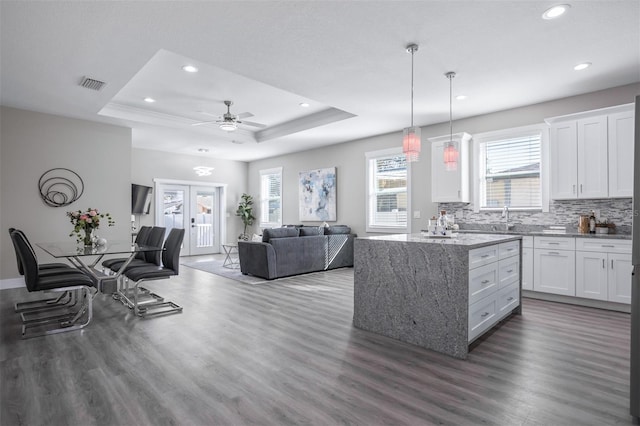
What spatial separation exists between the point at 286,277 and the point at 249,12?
14.1 ft

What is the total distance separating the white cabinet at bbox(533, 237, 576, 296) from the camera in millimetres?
4328

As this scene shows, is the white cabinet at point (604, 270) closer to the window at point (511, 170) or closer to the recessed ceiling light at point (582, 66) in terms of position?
the window at point (511, 170)

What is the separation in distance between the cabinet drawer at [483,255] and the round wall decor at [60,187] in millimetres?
6333

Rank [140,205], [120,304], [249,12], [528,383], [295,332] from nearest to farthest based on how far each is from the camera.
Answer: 1. [528,383]
2. [249,12]
3. [295,332]
4. [120,304]
5. [140,205]

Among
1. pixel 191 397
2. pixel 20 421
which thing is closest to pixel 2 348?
pixel 20 421

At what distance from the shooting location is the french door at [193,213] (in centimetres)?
913

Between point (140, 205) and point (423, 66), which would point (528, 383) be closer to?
point (423, 66)

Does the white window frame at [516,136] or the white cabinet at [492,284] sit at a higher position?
the white window frame at [516,136]

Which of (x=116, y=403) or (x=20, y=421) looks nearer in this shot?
(x=20, y=421)

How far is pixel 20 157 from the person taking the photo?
5.43 metres

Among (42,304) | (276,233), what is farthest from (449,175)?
(42,304)

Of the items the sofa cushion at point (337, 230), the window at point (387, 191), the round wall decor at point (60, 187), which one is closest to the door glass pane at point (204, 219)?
the round wall decor at point (60, 187)

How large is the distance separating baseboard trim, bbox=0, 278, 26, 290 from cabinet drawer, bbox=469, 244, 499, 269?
6511mm

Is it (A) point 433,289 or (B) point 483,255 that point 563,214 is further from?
(A) point 433,289
